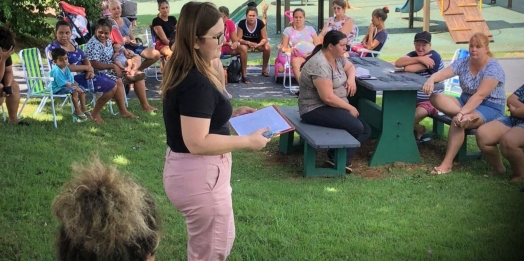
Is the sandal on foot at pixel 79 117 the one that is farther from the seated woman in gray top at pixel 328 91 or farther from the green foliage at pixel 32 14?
the green foliage at pixel 32 14

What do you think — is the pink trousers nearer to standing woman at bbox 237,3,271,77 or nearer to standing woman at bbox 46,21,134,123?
standing woman at bbox 46,21,134,123

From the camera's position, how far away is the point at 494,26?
17844 millimetres

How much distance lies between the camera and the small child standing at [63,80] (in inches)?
316

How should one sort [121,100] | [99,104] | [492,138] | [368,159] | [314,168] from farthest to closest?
1. [121,100]
2. [99,104]
3. [368,159]
4. [314,168]
5. [492,138]

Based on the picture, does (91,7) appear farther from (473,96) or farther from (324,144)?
(473,96)

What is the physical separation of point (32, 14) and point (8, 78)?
5154 millimetres

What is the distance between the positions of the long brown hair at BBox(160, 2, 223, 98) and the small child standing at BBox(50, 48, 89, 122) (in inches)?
215

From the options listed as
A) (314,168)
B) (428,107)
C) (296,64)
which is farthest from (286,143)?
(296,64)

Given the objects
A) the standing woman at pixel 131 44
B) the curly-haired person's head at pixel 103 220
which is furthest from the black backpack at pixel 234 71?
the curly-haired person's head at pixel 103 220

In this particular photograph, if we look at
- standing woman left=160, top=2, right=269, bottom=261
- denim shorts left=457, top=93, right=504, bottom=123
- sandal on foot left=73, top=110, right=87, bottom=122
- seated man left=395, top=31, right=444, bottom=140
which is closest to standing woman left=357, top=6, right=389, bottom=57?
seated man left=395, top=31, right=444, bottom=140

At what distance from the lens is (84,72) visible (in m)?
8.33

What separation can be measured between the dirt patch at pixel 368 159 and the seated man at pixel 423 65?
11.8 inches

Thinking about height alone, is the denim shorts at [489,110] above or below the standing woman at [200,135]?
below

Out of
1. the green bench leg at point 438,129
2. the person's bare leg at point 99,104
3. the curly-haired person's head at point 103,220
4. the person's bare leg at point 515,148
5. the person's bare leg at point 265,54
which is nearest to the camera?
the curly-haired person's head at point 103,220
